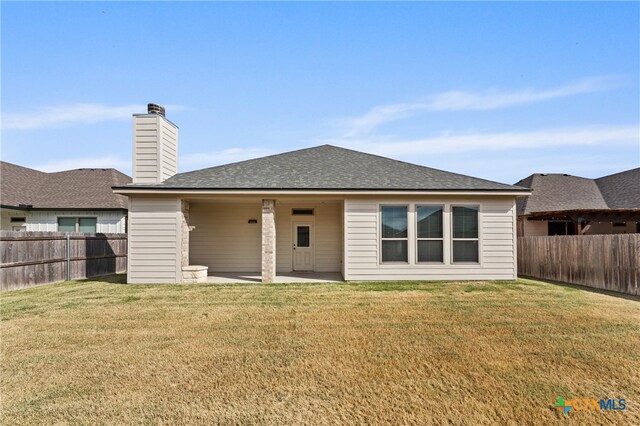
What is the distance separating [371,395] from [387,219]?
26.9 feet

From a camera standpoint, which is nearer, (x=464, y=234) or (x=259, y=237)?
(x=464, y=234)

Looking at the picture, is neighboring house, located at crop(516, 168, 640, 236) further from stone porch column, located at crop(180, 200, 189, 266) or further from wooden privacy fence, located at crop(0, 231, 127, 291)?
wooden privacy fence, located at crop(0, 231, 127, 291)

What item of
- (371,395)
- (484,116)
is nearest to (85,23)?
(371,395)

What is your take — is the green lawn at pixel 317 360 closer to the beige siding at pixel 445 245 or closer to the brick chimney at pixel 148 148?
the beige siding at pixel 445 245

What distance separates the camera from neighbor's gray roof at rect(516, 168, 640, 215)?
755 inches

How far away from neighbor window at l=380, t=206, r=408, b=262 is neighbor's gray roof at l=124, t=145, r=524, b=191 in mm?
835

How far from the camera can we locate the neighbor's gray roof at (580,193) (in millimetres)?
19172

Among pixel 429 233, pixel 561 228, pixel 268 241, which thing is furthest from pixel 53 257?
pixel 561 228

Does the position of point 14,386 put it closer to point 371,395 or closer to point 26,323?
point 26,323

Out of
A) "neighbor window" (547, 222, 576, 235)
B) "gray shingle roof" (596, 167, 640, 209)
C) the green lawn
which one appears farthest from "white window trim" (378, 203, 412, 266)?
"gray shingle roof" (596, 167, 640, 209)

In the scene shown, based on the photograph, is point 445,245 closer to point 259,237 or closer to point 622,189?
Result: point 259,237

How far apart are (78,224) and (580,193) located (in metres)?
28.2

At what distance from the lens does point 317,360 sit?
186 inches

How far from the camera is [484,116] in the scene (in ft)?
Result: 45.7
